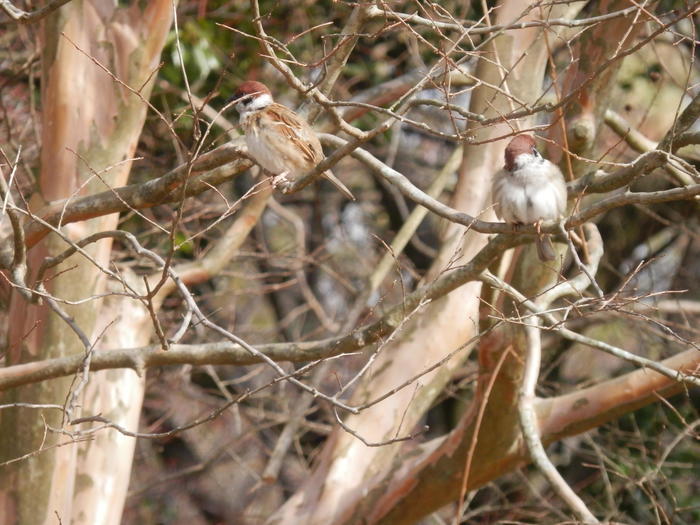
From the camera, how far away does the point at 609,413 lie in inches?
211

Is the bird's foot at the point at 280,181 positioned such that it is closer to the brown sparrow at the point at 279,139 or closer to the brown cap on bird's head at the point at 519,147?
the brown sparrow at the point at 279,139

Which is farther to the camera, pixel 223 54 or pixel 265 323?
pixel 265 323

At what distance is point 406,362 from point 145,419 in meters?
3.80

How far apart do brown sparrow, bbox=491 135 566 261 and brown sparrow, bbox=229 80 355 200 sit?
0.85 m

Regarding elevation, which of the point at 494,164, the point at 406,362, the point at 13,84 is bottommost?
the point at 406,362

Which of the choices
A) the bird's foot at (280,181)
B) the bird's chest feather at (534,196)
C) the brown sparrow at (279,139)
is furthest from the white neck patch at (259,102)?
the bird's chest feather at (534,196)

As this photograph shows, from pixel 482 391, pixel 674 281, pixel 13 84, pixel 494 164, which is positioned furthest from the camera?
pixel 674 281

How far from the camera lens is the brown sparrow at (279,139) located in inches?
200

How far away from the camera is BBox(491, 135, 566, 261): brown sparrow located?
436 centimetres

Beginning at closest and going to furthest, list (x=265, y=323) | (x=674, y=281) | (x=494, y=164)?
(x=494, y=164)
(x=674, y=281)
(x=265, y=323)

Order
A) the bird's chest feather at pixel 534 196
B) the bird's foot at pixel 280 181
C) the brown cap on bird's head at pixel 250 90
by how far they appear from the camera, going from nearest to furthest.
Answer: the bird's chest feather at pixel 534 196
the bird's foot at pixel 280 181
the brown cap on bird's head at pixel 250 90

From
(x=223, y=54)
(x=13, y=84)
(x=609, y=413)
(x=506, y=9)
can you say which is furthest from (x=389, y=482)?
(x=13, y=84)

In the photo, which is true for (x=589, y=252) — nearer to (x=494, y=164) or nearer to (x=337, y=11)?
(x=494, y=164)

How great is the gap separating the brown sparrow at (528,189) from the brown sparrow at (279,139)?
2.79 feet
